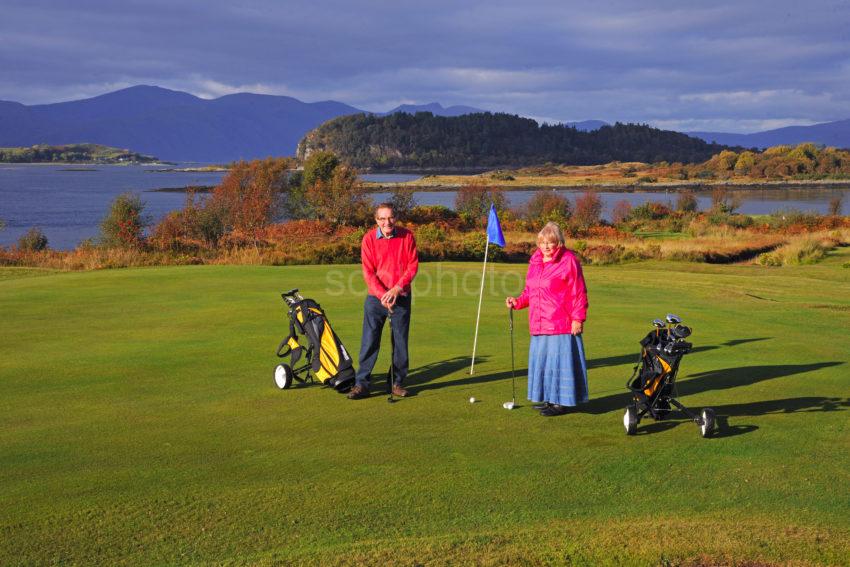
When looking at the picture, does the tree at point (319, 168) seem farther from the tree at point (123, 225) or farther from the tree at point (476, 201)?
the tree at point (123, 225)

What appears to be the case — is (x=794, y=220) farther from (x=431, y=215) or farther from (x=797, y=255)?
(x=431, y=215)

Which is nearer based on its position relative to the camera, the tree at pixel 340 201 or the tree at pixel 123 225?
the tree at pixel 123 225

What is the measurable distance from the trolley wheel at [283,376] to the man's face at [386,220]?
77.9 inches

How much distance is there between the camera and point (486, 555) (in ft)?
16.8

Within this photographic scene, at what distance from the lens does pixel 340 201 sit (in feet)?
203

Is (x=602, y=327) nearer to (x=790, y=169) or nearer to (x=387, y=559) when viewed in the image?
(x=387, y=559)

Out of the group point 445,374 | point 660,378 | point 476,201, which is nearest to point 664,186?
point 476,201

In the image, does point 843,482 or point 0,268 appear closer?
point 843,482

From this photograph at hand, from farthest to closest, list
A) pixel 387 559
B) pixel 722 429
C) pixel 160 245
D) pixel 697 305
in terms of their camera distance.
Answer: pixel 160 245 → pixel 697 305 → pixel 722 429 → pixel 387 559

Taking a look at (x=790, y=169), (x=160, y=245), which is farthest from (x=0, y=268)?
(x=790, y=169)

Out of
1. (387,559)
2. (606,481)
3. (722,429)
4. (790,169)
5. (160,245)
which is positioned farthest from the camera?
(790,169)

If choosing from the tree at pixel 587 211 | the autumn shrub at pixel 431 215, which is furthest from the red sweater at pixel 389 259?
the tree at pixel 587 211

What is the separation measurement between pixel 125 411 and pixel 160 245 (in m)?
37.4

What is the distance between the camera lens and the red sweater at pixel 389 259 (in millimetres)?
9242
